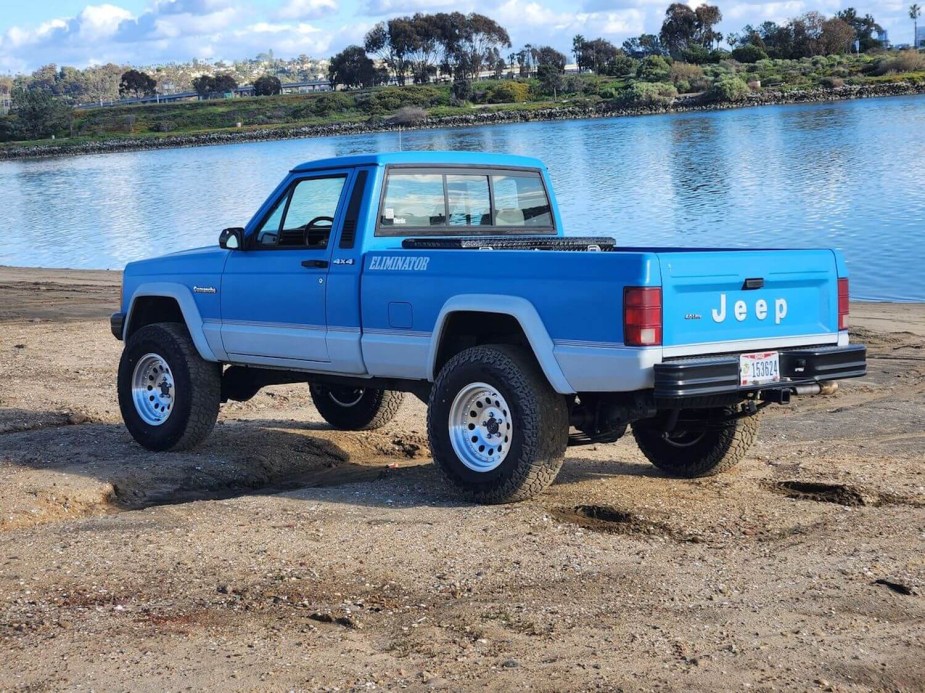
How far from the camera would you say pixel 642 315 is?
6293mm

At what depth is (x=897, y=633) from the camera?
16.4ft

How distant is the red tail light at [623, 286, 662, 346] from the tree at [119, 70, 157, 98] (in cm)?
18875

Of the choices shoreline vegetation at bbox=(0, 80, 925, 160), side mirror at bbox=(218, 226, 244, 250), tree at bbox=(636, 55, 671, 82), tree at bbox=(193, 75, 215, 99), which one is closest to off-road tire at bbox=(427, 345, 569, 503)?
side mirror at bbox=(218, 226, 244, 250)

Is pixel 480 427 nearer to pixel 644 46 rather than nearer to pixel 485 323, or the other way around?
pixel 485 323

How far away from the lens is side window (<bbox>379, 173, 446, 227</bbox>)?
26.1 feet

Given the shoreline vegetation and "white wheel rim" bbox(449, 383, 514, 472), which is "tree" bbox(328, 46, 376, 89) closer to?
the shoreline vegetation

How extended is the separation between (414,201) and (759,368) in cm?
257

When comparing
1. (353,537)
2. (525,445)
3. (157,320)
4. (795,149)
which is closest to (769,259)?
(525,445)

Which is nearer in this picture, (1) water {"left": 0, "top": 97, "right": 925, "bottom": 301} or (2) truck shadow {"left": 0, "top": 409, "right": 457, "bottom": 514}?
(2) truck shadow {"left": 0, "top": 409, "right": 457, "bottom": 514}

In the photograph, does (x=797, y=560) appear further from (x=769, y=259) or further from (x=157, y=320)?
(x=157, y=320)

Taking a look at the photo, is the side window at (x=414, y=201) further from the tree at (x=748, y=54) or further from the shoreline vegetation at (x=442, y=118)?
the tree at (x=748, y=54)

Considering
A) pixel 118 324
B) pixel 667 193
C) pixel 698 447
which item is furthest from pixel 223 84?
pixel 698 447

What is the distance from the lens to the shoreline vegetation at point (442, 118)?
110 metres

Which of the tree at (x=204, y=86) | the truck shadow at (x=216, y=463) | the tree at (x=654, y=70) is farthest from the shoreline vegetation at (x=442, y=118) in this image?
the truck shadow at (x=216, y=463)
